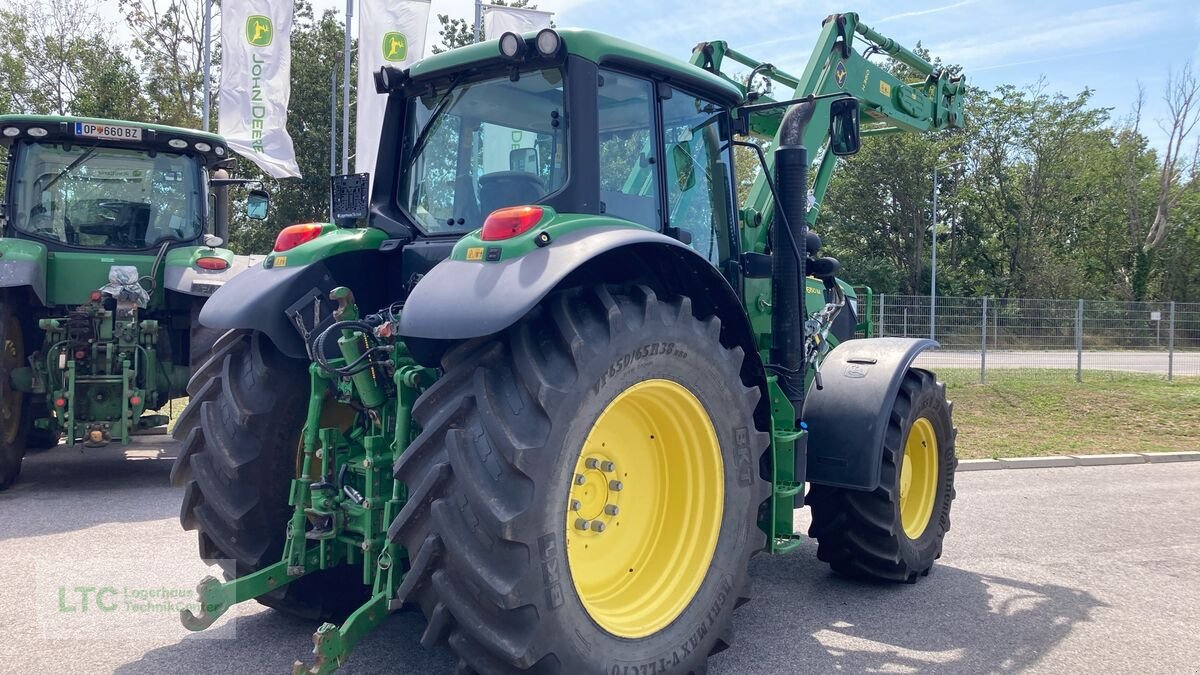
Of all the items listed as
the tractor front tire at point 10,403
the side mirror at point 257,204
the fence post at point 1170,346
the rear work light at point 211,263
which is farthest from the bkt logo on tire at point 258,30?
the fence post at point 1170,346

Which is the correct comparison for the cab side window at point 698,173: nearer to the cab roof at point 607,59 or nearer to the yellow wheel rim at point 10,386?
the cab roof at point 607,59

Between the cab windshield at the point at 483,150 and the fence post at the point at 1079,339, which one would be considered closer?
the cab windshield at the point at 483,150

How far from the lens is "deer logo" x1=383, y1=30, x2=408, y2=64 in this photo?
572 inches

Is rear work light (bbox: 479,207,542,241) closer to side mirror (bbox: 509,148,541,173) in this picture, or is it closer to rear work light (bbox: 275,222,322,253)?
side mirror (bbox: 509,148,541,173)

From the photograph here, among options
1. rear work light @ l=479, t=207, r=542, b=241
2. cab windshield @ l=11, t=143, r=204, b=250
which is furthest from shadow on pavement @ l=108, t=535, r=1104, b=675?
cab windshield @ l=11, t=143, r=204, b=250

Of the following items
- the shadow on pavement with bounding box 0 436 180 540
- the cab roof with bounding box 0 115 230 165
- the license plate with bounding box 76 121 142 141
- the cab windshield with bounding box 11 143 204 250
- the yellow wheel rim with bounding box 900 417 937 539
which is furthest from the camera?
the cab windshield with bounding box 11 143 204 250

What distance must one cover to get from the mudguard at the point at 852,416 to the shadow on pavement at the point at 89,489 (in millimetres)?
4577

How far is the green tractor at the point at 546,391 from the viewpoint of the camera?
9.53ft

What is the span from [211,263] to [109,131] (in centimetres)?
152

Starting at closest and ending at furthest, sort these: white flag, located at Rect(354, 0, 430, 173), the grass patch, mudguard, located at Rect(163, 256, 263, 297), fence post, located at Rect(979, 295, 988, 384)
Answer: mudguard, located at Rect(163, 256, 263, 297) < the grass patch < white flag, located at Rect(354, 0, 430, 173) < fence post, located at Rect(979, 295, 988, 384)

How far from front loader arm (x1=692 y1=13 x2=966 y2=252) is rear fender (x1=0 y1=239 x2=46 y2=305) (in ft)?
18.3

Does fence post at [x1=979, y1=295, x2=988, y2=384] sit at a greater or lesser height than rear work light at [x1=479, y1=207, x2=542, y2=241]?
lesser

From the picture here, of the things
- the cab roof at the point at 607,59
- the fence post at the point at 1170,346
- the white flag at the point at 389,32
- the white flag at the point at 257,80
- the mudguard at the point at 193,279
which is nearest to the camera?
the cab roof at the point at 607,59

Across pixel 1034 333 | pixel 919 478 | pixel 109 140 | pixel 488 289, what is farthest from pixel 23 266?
pixel 1034 333
